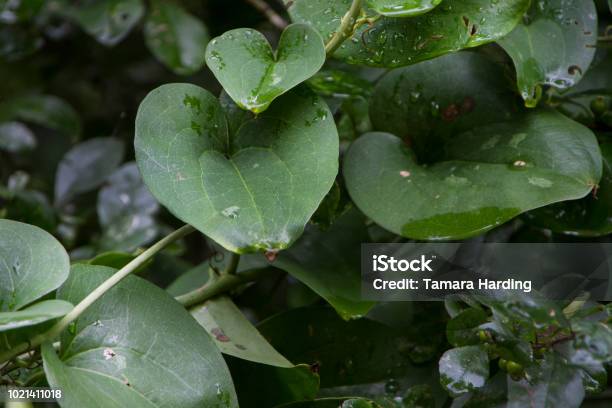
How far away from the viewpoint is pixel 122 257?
0.69 metres

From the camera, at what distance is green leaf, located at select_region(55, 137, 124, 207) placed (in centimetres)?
115

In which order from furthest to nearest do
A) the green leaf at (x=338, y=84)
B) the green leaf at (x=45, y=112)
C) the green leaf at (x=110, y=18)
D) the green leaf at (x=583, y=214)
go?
the green leaf at (x=45, y=112)
the green leaf at (x=110, y=18)
the green leaf at (x=338, y=84)
the green leaf at (x=583, y=214)

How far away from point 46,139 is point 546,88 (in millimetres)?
1119

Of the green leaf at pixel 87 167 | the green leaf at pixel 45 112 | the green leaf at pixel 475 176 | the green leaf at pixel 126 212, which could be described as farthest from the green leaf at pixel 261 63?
the green leaf at pixel 45 112

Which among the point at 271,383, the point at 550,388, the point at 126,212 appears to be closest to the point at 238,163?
the point at 271,383

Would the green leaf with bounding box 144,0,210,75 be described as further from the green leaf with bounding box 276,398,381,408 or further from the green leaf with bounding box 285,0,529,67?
the green leaf with bounding box 276,398,381,408

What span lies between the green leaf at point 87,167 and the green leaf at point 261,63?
23.2 inches

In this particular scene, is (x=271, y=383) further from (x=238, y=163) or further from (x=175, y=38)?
(x=175, y=38)

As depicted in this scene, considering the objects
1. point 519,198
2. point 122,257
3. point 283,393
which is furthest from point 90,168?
point 519,198

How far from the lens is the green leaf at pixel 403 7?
56 cm

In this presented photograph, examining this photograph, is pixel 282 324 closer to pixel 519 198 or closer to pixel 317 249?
pixel 317 249

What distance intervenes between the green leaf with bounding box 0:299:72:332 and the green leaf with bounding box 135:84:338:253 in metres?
0.11

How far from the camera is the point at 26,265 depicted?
1.80 feet

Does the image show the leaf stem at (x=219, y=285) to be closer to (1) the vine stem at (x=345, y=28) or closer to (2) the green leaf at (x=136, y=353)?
(2) the green leaf at (x=136, y=353)
